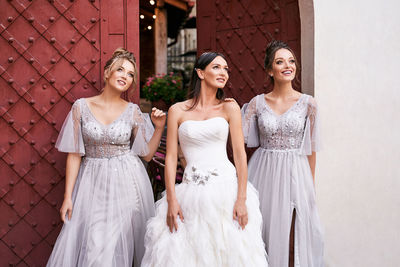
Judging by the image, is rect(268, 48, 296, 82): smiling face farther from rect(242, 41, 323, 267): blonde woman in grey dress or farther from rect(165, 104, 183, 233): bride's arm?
rect(165, 104, 183, 233): bride's arm

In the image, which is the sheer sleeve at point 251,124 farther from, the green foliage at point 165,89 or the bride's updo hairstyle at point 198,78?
the green foliage at point 165,89

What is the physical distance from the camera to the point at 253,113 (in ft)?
12.2

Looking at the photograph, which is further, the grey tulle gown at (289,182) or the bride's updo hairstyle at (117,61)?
the grey tulle gown at (289,182)

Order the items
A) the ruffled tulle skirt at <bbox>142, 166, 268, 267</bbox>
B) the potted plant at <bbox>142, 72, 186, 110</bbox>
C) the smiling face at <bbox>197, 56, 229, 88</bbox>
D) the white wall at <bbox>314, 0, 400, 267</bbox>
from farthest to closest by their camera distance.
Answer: the potted plant at <bbox>142, 72, 186, 110</bbox>
the white wall at <bbox>314, 0, 400, 267</bbox>
the smiling face at <bbox>197, 56, 229, 88</bbox>
the ruffled tulle skirt at <bbox>142, 166, 268, 267</bbox>

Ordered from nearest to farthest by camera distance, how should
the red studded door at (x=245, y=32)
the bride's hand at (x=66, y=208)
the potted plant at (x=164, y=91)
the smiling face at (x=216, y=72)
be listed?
the smiling face at (x=216, y=72) → the bride's hand at (x=66, y=208) → the red studded door at (x=245, y=32) → the potted plant at (x=164, y=91)

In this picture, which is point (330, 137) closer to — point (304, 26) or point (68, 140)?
point (304, 26)

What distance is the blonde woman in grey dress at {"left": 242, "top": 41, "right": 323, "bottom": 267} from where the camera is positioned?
3388mm

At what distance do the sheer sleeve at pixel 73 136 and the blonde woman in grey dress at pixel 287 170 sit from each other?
1720 mm

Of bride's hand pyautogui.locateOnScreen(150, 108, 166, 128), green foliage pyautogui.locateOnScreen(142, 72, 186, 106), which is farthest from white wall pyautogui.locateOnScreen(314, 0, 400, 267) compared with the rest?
green foliage pyautogui.locateOnScreen(142, 72, 186, 106)

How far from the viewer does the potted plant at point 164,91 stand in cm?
876

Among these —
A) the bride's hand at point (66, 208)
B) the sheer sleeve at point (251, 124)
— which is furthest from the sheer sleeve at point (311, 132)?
the bride's hand at point (66, 208)

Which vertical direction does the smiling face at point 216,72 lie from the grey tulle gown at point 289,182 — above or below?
above

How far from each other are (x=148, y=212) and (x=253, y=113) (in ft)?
4.84

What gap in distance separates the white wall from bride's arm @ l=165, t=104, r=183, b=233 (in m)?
1.92
